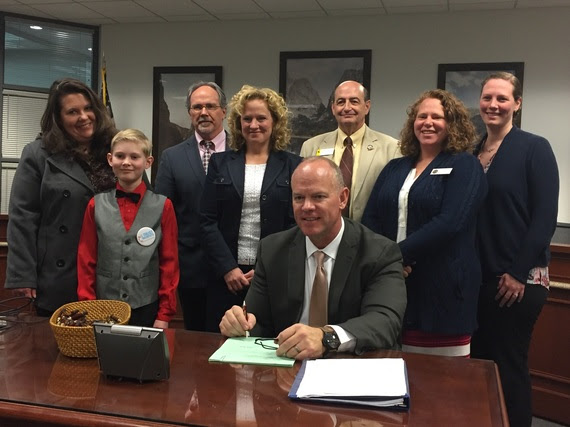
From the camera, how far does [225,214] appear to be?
2.54 metres

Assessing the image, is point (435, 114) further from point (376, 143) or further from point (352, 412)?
point (352, 412)

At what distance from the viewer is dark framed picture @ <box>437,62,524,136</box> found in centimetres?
530

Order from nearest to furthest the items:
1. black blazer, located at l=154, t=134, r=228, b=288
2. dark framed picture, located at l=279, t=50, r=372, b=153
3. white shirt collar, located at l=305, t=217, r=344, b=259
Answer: white shirt collar, located at l=305, t=217, r=344, b=259, black blazer, located at l=154, t=134, r=228, b=288, dark framed picture, located at l=279, t=50, r=372, b=153

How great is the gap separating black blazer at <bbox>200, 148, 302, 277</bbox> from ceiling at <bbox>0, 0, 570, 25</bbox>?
3.21m

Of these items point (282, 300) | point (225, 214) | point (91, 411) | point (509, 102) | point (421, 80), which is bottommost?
point (91, 411)

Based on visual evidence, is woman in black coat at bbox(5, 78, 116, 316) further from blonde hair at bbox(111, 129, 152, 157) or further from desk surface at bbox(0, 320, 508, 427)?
desk surface at bbox(0, 320, 508, 427)

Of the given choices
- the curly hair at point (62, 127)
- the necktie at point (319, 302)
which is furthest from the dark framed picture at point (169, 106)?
the necktie at point (319, 302)

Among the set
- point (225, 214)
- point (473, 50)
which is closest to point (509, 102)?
point (225, 214)

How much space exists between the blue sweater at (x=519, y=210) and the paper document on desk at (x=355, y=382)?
43.8 inches

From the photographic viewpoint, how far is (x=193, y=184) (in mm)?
2713

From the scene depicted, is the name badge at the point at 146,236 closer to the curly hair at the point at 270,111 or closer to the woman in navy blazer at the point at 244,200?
the woman in navy blazer at the point at 244,200

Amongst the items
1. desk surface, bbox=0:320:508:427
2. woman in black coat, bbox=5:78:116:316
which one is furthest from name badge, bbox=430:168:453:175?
woman in black coat, bbox=5:78:116:316

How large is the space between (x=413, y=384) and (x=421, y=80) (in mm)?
4612

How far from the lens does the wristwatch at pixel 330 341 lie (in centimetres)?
157
